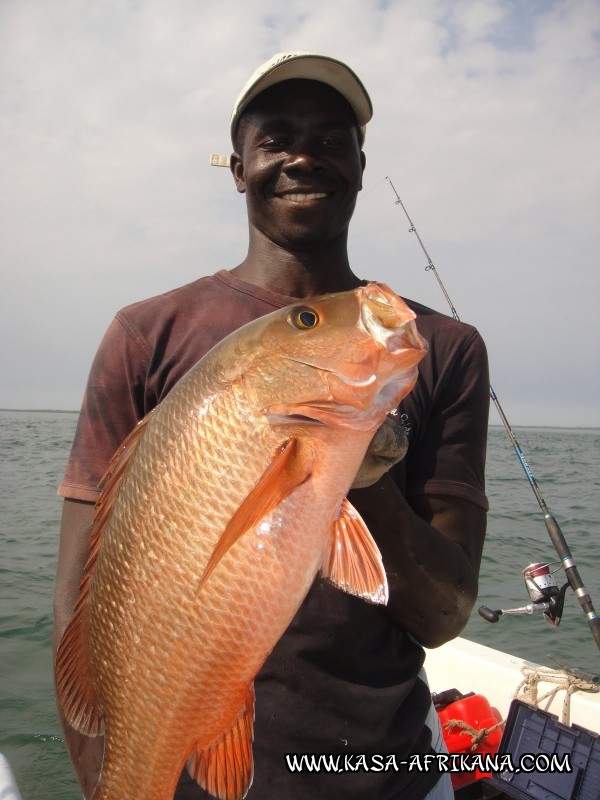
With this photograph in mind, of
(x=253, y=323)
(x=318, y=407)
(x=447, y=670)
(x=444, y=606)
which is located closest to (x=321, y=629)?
(x=444, y=606)

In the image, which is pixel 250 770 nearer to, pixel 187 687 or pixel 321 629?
pixel 187 687

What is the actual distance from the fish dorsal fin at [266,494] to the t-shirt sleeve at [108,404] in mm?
769

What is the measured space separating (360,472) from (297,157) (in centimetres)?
120

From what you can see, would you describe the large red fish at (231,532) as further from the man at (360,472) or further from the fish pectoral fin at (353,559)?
the man at (360,472)

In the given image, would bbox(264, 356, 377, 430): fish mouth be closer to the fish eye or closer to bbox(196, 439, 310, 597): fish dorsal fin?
bbox(196, 439, 310, 597): fish dorsal fin

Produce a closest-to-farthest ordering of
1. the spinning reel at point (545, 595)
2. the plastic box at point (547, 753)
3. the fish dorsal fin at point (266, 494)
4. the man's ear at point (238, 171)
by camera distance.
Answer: the fish dorsal fin at point (266, 494) → the man's ear at point (238, 171) → the plastic box at point (547, 753) → the spinning reel at point (545, 595)

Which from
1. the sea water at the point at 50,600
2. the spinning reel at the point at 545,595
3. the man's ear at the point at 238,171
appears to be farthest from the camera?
the sea water at the point at 50,600

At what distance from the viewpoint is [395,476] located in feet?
6.68

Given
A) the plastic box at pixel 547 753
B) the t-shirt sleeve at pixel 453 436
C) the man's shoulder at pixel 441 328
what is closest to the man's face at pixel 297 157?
the man's shoulder at pixel 441 328

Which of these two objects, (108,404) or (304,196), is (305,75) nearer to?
(304,196)

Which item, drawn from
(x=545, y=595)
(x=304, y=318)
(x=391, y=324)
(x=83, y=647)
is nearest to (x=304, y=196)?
(x=304, y=318)

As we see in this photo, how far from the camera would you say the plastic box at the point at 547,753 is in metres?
3.30

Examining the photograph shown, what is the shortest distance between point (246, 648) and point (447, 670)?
4018 millimetres

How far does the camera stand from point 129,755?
58.5 inches
